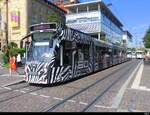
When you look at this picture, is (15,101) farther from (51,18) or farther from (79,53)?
(51,18)

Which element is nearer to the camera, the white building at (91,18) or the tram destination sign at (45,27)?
the tram destination sign at (45,27)

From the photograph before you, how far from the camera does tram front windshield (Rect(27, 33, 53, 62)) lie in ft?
31.7

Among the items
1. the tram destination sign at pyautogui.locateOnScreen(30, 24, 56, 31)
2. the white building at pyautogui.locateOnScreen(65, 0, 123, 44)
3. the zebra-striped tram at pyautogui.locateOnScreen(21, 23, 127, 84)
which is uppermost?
the white building at pyautogui.locateOnScreen(65, 0, 123, 44)

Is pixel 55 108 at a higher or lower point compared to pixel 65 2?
lower

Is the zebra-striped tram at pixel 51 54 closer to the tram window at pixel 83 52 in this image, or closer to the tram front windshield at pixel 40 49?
the tram front windshield at pixel 40 49

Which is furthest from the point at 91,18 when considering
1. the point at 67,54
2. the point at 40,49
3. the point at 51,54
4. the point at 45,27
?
the point at 51,54

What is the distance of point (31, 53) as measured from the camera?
1016 cm

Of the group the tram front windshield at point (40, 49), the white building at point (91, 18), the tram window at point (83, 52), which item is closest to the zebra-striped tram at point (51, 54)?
the tram front windshield at point (40, 49)

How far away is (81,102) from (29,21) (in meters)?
47.4

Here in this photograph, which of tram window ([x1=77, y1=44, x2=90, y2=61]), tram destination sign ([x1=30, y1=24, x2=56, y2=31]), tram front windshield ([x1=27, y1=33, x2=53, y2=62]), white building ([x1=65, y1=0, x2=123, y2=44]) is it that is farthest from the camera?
white building ([x1=65, y1=0, x2=123, y2=44])

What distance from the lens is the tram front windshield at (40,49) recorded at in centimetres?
965

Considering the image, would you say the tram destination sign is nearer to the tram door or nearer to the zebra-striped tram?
the zebra-striped tram

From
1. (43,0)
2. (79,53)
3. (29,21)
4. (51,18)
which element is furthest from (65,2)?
(79,53)

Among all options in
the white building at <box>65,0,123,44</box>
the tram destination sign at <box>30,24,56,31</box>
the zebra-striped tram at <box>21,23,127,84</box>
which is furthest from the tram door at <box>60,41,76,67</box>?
the white building at <box>65,0,123,44</box>
